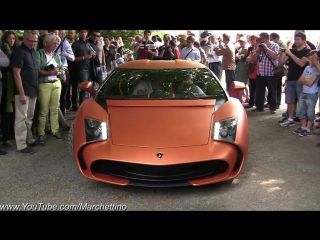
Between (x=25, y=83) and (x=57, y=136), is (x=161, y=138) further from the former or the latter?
(x=57, y=136)

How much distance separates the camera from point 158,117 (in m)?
3.81

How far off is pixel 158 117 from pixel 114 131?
1.68ft

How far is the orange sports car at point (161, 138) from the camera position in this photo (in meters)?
3.43

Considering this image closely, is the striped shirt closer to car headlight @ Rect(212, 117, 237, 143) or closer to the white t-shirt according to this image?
car headlight @ Rect(212, 117, 237, 143)

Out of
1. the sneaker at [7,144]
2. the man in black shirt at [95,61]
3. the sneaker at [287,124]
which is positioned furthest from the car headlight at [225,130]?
the man in black shirt at [95,61]

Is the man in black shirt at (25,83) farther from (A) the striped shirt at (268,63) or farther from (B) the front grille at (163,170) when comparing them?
(A) the striped shirt at (268,63)

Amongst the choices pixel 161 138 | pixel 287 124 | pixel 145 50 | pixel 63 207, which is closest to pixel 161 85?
pixel 161 138

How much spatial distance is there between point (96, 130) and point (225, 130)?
139cm

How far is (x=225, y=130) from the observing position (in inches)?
145

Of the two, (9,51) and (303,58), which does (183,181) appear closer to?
(9,51)

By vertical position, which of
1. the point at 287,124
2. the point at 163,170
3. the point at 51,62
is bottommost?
the point at 287,124

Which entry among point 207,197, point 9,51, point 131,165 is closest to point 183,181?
point 207,197

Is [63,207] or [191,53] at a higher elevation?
[191,53]

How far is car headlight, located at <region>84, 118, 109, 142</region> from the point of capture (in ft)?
12.0
